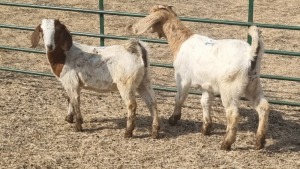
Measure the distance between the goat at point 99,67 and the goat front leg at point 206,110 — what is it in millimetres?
528

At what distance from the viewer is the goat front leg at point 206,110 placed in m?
6.46

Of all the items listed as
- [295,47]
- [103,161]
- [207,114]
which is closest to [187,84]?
[207,114]

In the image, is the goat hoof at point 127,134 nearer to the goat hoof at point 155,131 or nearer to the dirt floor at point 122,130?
the dirt floor at point 122,130

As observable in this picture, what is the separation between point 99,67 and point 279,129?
2.21 m

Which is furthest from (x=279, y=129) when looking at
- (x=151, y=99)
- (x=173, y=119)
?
(x=151, y=99)

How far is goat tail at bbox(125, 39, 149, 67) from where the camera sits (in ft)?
20.6

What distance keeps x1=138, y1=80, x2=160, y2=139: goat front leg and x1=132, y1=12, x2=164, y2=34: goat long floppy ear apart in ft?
2.13

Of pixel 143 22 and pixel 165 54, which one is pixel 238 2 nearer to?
pixel 165 54

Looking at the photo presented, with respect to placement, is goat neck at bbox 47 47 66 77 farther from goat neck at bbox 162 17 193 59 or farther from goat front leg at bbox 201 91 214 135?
goat front leg at bbox 201 91 214 135

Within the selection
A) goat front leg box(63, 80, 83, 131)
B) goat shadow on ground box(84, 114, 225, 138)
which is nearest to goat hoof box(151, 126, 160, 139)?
goat shadow on ground box(84, 114, 225, 138)

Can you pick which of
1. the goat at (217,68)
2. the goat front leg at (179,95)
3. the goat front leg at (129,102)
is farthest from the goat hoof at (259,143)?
the goat front leg at (129,102)

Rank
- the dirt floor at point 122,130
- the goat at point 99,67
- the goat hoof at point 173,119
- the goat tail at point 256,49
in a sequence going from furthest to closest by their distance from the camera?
1. the goat hoof at point 173,119
2. the goat at point 99,67
3. the dirt floor at point 122,130
4. the goat tail at point 256,49

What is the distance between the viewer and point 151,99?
6484 mm

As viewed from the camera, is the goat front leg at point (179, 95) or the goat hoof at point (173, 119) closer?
the goat front leg at point (179, 95)
